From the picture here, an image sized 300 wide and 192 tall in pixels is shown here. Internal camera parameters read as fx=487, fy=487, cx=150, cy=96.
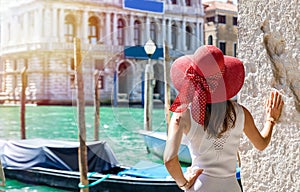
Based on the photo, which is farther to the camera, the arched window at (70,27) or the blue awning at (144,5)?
the arched window at (70,27)

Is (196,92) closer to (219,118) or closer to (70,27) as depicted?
(219,118)

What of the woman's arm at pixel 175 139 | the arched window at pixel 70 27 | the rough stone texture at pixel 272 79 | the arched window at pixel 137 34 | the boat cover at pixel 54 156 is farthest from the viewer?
the arched window at pixel 70 27

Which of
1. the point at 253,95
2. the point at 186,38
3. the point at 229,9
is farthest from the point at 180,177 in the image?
the point at 229,9

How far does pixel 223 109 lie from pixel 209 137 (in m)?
0.04

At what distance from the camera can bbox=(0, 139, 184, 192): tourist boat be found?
285 cm

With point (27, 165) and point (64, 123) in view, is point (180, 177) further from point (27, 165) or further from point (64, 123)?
point (64, 123)

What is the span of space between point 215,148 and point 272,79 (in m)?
0.16

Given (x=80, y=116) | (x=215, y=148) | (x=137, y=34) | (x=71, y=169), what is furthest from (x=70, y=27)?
(x=215, y=148)

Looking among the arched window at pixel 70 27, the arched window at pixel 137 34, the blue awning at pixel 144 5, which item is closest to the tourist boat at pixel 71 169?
the blue awning at pixel 144 5

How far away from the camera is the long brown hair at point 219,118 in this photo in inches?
21.0

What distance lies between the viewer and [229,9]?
3.23 m

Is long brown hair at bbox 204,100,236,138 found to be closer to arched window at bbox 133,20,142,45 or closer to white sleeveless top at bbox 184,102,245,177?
white sleeveless top at bbox 184,102,245,177

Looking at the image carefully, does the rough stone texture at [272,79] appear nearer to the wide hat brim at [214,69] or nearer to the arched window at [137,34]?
the wide hat brim at [214,69]

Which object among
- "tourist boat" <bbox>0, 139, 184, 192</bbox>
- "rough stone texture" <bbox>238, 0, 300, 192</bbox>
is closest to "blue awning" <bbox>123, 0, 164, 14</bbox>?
"tourist boat" <bbox>0, 139, 184, 192</bbox>
